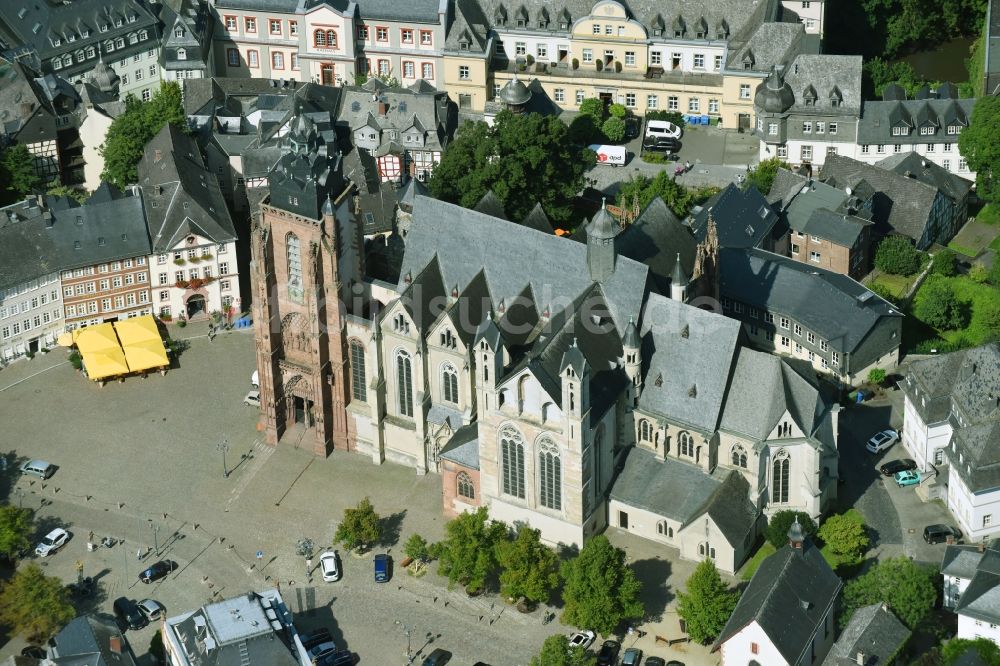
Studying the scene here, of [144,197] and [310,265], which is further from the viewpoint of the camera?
[144,197]

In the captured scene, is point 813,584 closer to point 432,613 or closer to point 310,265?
point 432,613

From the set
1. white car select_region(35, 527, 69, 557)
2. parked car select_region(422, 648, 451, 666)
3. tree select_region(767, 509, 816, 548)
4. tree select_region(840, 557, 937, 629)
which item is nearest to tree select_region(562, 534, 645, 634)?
parked car select_region(422, 648, 451, 666)

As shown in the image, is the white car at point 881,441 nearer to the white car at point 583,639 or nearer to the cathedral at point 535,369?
the cathedral at point 535,369

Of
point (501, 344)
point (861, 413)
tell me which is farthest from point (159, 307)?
point (861, 413)

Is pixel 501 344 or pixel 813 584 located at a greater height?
pixel 501 344

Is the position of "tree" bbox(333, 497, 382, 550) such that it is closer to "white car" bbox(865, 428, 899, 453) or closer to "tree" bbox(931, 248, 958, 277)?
"white car" bbox(865, 428, 899, 453)

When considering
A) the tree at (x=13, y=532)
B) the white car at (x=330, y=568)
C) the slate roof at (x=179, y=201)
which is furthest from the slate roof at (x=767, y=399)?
the slate roof at (x=179, y=201)
